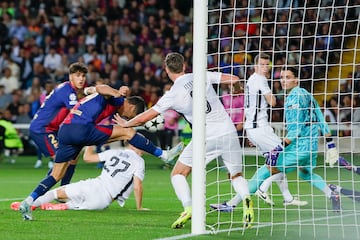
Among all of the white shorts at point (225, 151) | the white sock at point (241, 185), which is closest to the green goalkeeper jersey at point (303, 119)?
the white shorts at point (225, 151)

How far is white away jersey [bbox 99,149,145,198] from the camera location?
12.7 m

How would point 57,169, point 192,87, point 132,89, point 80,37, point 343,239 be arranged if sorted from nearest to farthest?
point 343,239, point 192,87, point 57,169, point 132,89, point 80,37

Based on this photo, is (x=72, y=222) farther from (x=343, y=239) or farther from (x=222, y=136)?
(x=343, y=239)

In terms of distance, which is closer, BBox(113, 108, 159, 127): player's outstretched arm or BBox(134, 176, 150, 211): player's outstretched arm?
BBox(113, 108, 159, 127): player's outstretched arm

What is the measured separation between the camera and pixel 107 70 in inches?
1060

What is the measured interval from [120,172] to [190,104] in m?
1.99

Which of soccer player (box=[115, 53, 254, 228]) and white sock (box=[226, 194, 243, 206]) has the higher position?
soccer player (box=[115, 53, 254, 228])

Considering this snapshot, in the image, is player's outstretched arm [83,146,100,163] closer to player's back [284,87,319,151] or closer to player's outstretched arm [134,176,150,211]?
player's outstretched arm [134,176,150,211]

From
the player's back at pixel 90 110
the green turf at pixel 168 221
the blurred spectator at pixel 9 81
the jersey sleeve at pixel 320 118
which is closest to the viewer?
the green turf at pixel 168 221

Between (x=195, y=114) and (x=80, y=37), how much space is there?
1841 cm

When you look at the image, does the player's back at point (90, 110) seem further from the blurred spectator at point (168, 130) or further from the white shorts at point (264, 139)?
the blurred spectator at point (168, 130)

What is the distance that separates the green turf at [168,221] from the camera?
10.2 m

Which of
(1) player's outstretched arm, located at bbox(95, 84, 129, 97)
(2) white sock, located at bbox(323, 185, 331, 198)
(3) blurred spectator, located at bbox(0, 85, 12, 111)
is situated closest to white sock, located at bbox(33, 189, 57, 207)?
(1) player's outstretched arm, located at bbox(95, 84, 129, 97)

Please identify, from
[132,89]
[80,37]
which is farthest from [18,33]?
[132,89]
